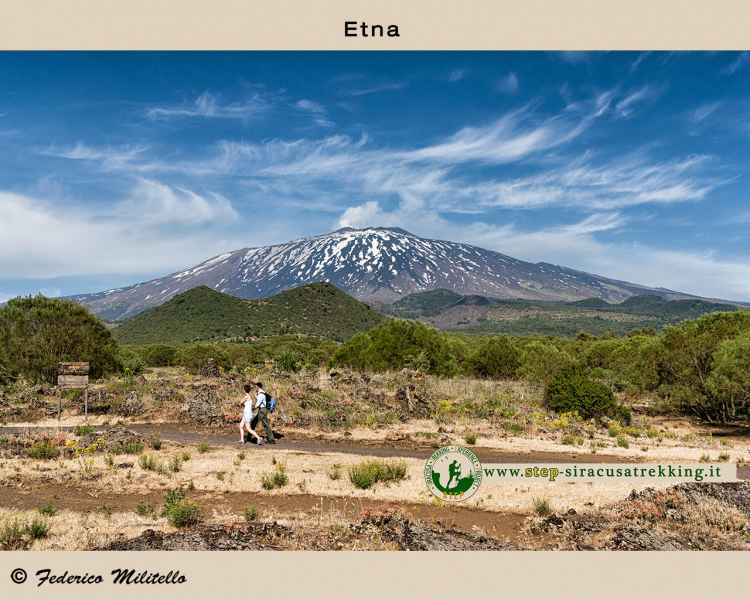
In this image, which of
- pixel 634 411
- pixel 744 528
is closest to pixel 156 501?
pixel 744 528

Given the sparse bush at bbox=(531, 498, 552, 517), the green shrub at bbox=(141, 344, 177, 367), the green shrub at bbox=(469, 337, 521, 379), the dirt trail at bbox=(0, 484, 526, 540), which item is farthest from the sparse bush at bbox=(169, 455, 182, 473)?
the green shrub at bbox=(141, 344, 177, 367)

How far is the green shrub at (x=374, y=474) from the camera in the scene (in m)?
11.0

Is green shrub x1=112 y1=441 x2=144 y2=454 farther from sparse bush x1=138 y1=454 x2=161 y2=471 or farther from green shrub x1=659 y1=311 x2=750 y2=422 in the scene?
green shrub x1=659 y1=311 x2=750 y2=422

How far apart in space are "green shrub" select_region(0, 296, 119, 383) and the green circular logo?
24508mm

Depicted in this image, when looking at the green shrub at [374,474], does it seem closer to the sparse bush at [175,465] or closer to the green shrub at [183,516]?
the green shrub at [183,516]

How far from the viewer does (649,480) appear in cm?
1119

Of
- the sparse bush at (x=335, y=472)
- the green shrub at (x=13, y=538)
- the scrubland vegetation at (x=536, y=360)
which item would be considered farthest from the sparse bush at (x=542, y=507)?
the scrubland vegetation at (x=536, y=360)

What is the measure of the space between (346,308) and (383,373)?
394 feet

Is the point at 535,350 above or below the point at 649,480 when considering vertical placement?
above

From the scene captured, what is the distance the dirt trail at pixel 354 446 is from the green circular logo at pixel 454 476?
3.78 meters

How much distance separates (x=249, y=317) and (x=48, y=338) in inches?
4194

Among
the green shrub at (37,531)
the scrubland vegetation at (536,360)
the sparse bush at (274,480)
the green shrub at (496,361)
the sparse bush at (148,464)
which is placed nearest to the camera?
the green shrub at (37,531)

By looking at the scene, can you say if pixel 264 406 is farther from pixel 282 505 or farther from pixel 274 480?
pixel 282 505
